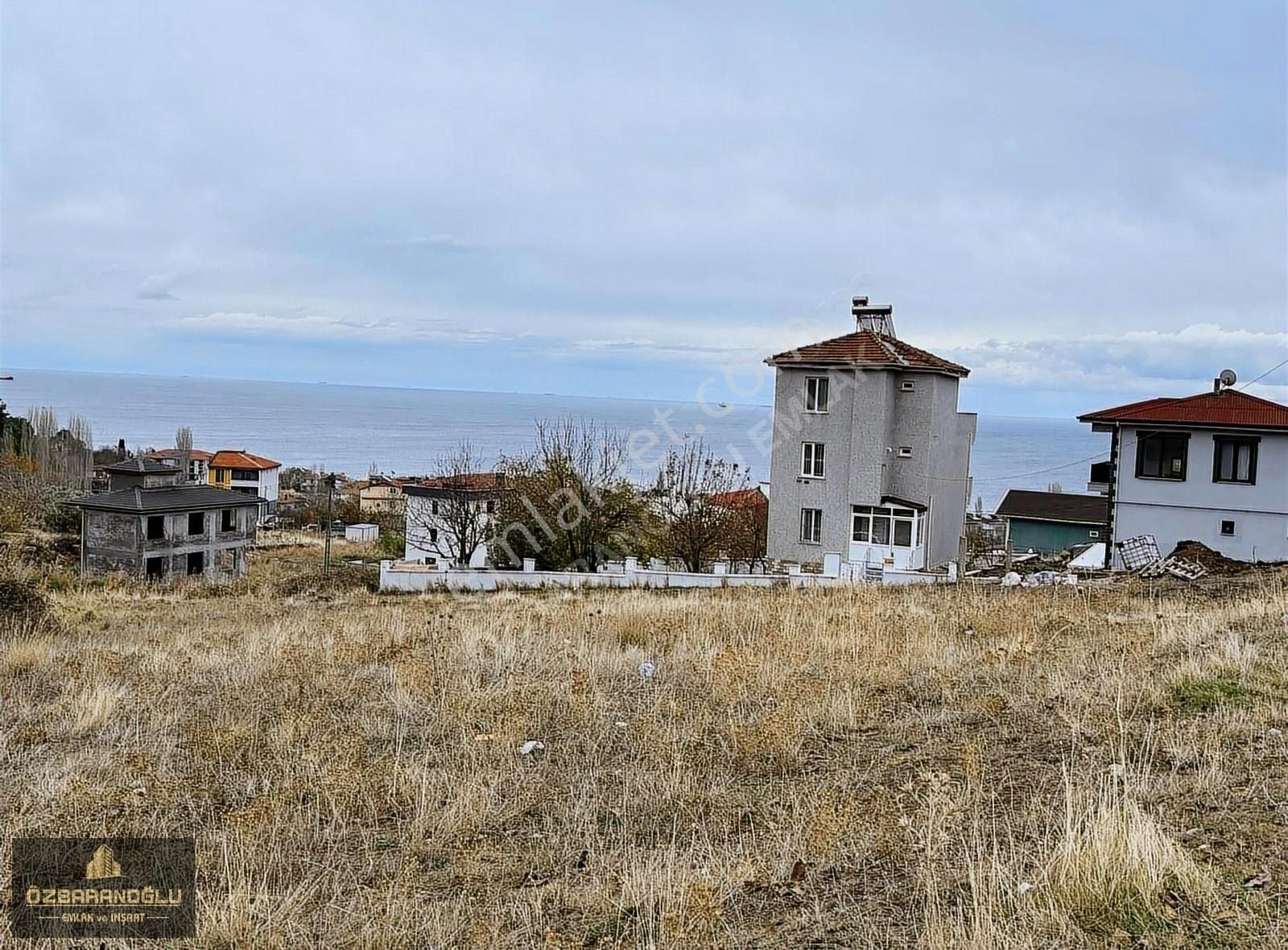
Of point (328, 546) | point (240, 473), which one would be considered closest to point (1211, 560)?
point (328, 546)

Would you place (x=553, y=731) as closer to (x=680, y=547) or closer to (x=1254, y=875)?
(x=1254, y=875)

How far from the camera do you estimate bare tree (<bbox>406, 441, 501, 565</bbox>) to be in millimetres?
36188

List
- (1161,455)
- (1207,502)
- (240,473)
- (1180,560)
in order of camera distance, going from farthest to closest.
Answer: (240,473) < (1161,455) < (1207,502) < (1180,560)

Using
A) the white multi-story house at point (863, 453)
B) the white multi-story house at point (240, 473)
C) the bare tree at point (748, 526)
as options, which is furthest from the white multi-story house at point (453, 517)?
the white multi-story house at point (240, 473)

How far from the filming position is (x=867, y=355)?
31.2 metres

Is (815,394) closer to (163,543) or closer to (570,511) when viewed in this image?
(570,511)

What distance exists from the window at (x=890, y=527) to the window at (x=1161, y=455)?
21.7 ft

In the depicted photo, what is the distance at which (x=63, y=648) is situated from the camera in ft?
34.4

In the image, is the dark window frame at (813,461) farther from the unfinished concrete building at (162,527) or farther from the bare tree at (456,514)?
the unfinished concrete building at (162,527)

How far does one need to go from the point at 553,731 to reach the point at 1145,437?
2699 centimetres

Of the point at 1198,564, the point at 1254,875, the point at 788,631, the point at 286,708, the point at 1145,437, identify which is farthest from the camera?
the point at 1145,437

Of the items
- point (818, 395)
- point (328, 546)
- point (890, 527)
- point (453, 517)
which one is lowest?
point (328, 546)

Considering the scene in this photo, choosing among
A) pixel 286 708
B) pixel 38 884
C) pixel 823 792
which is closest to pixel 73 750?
pixel 286 708

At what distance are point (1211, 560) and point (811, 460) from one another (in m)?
12.4
